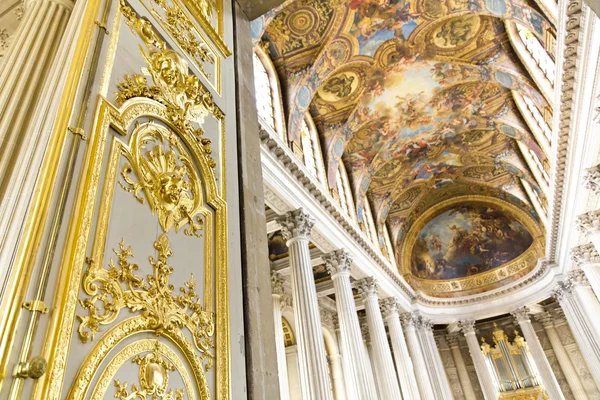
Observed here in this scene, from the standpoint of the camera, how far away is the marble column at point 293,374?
40.3 ft

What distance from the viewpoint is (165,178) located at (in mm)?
1888

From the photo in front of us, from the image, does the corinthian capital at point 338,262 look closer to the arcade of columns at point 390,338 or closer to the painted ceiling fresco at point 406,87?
the arcade of columns at point 390,338

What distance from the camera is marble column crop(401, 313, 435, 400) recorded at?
45.4 ft

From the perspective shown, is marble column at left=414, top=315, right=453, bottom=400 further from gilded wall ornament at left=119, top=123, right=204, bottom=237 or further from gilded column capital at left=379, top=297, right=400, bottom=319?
gilded wall ornament at left=119, top=123, right=204, bottom=237

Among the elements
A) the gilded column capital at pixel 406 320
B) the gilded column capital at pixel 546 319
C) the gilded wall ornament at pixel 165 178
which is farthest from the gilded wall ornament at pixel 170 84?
the gilded column capital at pixel 546 319

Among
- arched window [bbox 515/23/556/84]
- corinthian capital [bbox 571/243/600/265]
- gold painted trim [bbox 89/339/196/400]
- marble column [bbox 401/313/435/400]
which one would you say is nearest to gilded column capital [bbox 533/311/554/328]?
corinthian capital [bbox 571/243/600/265]

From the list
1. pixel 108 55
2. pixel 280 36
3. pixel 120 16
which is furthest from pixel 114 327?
pixel 280 36

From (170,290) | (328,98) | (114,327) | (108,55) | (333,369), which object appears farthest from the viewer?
(333,369)

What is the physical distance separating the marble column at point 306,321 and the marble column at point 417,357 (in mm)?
7722

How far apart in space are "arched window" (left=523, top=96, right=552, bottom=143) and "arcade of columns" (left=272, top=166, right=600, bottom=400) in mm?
2041

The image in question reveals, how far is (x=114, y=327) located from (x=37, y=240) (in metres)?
0.37

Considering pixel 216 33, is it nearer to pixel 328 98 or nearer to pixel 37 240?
pixel 37 240

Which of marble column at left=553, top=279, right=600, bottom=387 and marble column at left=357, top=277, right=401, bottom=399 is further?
marble column at left=553, top=279, right=600, bottom=387

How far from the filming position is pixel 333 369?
14078mm
